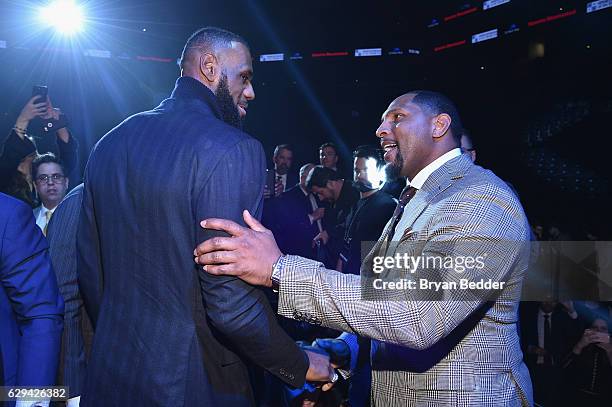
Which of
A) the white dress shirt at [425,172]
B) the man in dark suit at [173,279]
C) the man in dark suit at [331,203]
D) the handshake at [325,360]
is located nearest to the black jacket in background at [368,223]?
the man in dark suit at [331,203]

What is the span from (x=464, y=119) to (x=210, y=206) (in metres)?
10.4

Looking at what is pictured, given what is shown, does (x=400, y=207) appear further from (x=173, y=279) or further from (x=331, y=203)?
(x=331, y=203)

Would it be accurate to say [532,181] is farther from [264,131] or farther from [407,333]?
[407,333]

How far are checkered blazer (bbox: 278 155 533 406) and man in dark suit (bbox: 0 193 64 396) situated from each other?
92cm

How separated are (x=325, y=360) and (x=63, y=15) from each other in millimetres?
9715

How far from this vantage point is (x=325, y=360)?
2.03 metres

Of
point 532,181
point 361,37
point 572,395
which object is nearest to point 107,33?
point 361,37

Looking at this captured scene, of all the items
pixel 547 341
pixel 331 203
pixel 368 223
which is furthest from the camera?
pixel 331 203

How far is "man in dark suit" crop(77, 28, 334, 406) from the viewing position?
163 cm

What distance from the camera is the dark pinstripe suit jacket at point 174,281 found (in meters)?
1.63

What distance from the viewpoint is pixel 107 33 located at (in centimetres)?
1071

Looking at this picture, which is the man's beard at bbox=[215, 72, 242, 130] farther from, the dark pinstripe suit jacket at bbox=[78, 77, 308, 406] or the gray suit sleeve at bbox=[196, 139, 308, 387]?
the gray suit sleeve at bbox=[196, 139, 308, 387]

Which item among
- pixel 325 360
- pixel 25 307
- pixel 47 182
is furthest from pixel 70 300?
pixel 47 182

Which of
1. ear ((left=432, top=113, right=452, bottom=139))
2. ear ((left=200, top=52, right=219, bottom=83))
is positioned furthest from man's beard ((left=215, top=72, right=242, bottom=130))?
ear ((left=432, top=113, right=452, bottom=139))
